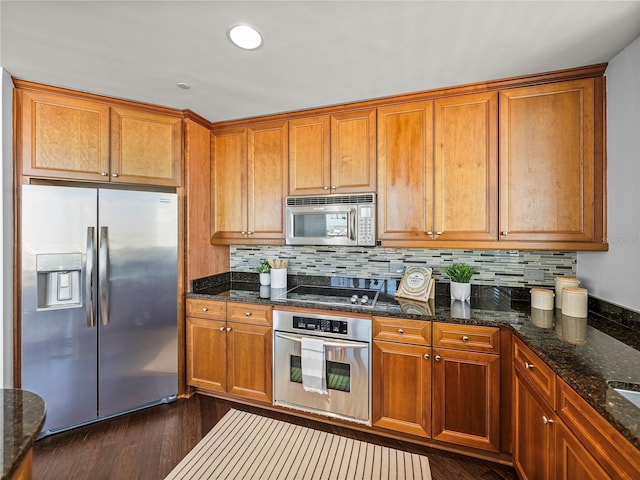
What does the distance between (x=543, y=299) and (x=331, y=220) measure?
155cm

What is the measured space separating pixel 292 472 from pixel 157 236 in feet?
6.36

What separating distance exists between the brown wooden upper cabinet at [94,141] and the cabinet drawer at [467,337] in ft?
7.71

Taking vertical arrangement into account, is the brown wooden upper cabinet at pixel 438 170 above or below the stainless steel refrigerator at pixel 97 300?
above

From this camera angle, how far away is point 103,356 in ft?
7.11

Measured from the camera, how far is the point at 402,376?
1.94 meters

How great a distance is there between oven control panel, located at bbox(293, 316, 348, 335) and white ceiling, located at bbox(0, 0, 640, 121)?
1692 mm

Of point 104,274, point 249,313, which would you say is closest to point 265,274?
point 249,313

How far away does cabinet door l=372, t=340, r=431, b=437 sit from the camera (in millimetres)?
1888

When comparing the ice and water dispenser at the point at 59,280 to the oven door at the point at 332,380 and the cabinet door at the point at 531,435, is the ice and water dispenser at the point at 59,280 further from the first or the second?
the cabinet door at the point at 531,435

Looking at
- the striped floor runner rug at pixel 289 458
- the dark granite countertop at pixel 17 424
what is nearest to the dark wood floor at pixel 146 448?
the striped floor runner rug at pixel 289 458

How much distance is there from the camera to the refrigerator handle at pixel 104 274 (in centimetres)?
213

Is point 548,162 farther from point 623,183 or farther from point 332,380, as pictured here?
point 332,380

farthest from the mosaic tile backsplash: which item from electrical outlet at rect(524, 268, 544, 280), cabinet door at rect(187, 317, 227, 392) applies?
cabinet door at rect(187, 317, 227, 392)

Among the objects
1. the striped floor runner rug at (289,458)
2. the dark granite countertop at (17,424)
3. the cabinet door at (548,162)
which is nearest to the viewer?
the dark granite countertop at (17,424)
